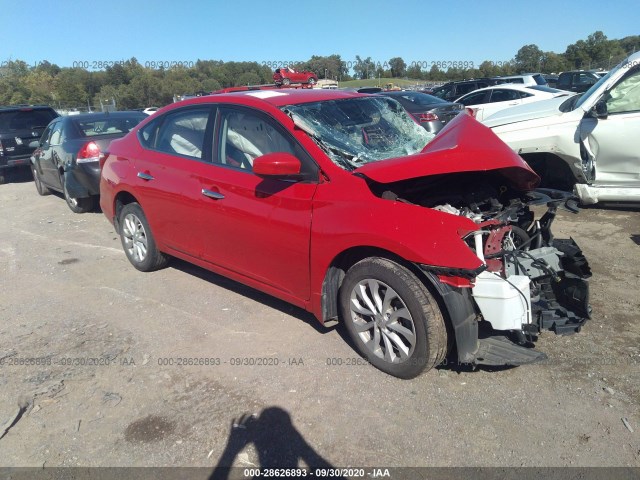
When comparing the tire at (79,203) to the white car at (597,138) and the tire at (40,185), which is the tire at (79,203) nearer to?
the tire at (40,185)

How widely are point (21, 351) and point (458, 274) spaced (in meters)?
3.32

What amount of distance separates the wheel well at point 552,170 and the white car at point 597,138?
13 millimetres

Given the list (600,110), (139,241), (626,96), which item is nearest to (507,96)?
(626,96)

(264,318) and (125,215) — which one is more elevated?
(125,215)

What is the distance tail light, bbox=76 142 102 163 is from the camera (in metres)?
7.50

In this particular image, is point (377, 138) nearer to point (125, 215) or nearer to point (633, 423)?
point (633, 423)

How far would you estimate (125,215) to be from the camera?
5246mm

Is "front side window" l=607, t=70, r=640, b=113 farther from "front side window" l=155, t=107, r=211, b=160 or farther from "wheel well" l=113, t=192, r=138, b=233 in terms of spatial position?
"wheel well" l=113, t=192, r=138, b=233

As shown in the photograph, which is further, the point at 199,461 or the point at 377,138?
the point at 377,138

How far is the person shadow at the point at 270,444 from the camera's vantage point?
2533 mm

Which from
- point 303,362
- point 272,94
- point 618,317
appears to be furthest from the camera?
point 272,94

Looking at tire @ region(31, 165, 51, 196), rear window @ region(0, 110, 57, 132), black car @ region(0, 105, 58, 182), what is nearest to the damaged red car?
tire @ region(31, 165, 51, 196)

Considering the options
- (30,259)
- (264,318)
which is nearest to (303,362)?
(264,318)

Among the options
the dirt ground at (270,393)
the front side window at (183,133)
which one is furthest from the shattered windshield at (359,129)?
the dirt ground at (270,393)
